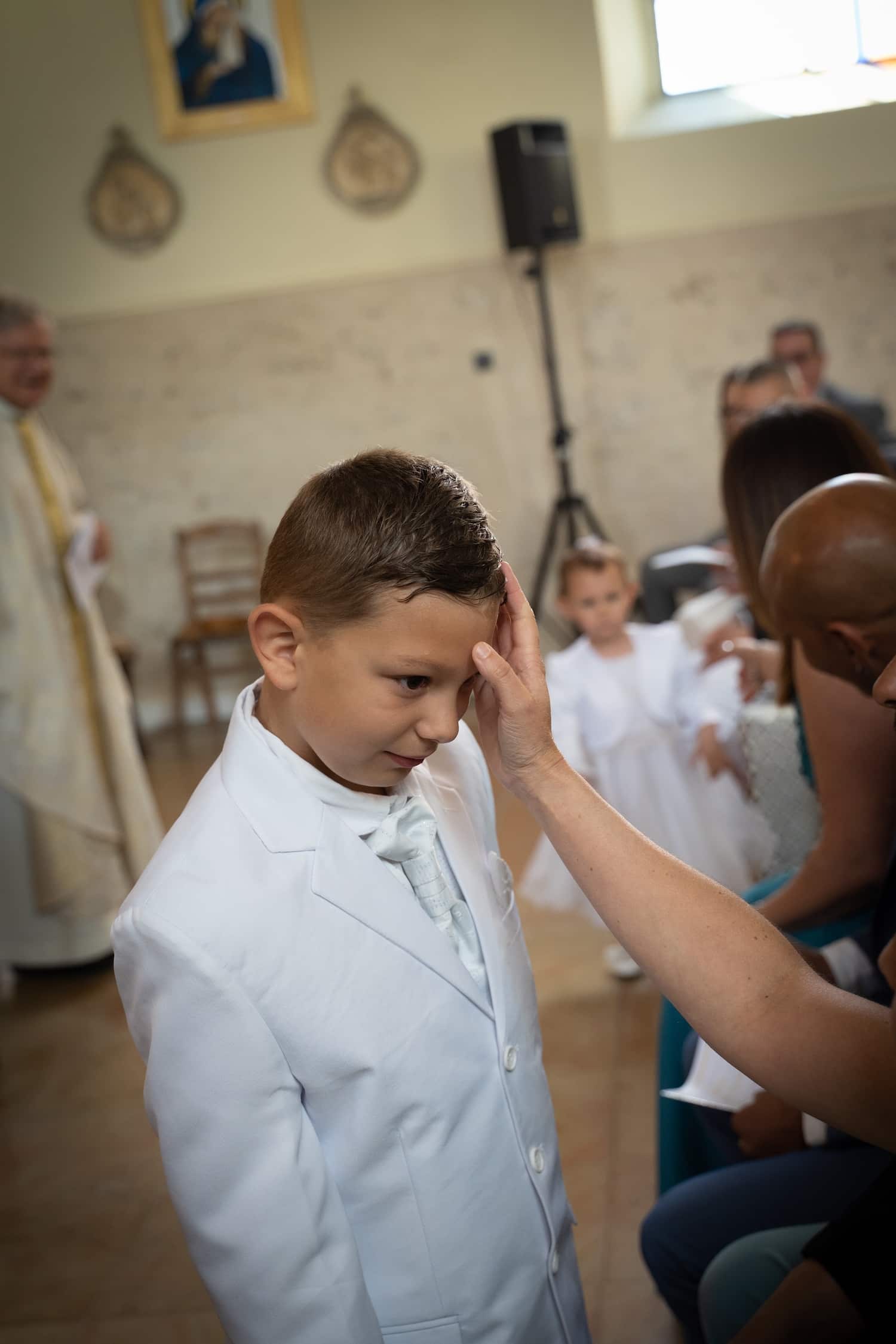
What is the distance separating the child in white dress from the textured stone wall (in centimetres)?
417

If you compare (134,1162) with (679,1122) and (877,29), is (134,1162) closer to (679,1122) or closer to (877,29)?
(679,1122)

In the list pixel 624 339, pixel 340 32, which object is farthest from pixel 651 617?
pixel 340 32

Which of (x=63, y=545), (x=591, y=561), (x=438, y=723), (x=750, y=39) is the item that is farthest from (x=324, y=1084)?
(x=750, y=39)

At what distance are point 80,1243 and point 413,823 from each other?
73.3 inches

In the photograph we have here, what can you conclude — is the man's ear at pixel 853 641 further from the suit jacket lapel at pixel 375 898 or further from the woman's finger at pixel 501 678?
the suit jacket lapel at pixel 375 898

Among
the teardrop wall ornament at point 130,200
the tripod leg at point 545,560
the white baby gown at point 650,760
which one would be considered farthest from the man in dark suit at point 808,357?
the teardrop wall ornament at point 130,200

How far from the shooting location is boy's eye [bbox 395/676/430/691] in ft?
3.82

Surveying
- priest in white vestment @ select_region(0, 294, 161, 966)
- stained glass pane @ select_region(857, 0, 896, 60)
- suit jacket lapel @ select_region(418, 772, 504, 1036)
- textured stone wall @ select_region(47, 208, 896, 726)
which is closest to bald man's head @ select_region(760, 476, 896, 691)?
suit jacket lapel @ select_region(418, 772, 504, 1036)

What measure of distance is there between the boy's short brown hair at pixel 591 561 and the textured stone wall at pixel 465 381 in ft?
13.1

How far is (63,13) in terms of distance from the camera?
7266 millimetres

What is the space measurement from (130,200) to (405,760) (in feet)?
23.8

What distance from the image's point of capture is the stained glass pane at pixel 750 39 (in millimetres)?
7449

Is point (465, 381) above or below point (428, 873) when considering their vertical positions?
above

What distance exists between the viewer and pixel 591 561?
3641 mm
